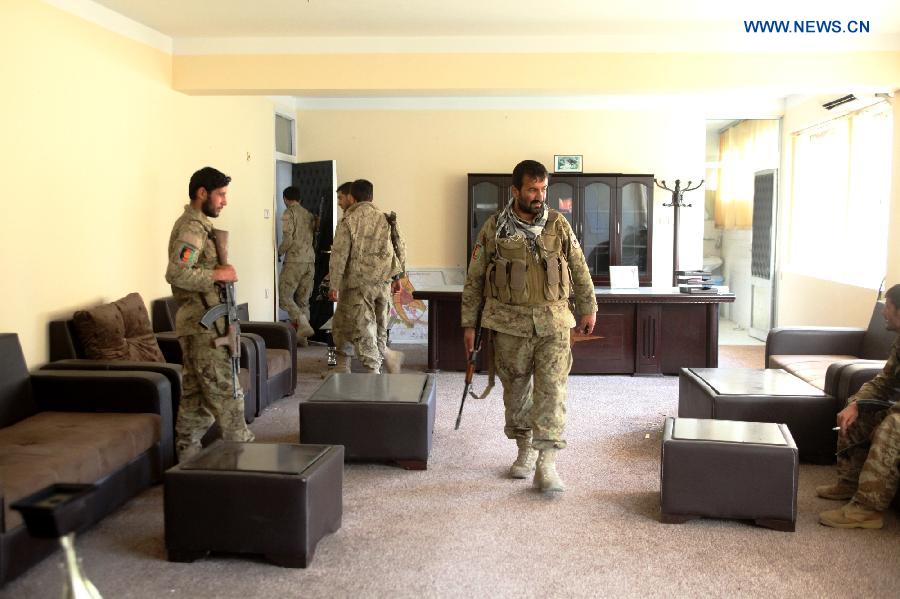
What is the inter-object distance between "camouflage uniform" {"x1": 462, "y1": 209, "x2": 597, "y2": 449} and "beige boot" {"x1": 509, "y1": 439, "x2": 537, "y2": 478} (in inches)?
9.4

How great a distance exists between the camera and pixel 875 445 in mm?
3818

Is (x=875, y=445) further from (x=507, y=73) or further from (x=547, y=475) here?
(x=507, y=73)

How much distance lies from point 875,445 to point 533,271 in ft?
5.53

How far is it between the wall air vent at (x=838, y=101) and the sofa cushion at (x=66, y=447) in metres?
6.19

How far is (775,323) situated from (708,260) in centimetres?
258

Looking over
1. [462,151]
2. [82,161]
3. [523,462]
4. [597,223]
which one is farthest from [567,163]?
[523,462]

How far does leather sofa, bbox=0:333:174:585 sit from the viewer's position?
133 inches

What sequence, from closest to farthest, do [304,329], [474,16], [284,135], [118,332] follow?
[118,332]
[474,16]
[304,329]
[284,135]

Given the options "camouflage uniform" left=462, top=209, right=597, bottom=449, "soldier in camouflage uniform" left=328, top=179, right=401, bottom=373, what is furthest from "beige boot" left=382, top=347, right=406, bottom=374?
"camouflage uniform" left=462, top=209, right=597, bottom=449

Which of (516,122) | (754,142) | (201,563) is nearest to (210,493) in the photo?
(201,563)

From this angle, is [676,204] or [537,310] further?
[676,204]

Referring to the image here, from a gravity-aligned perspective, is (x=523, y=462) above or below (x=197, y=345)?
below

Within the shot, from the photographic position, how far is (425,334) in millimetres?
10125

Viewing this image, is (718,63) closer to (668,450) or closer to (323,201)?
(668,450)
